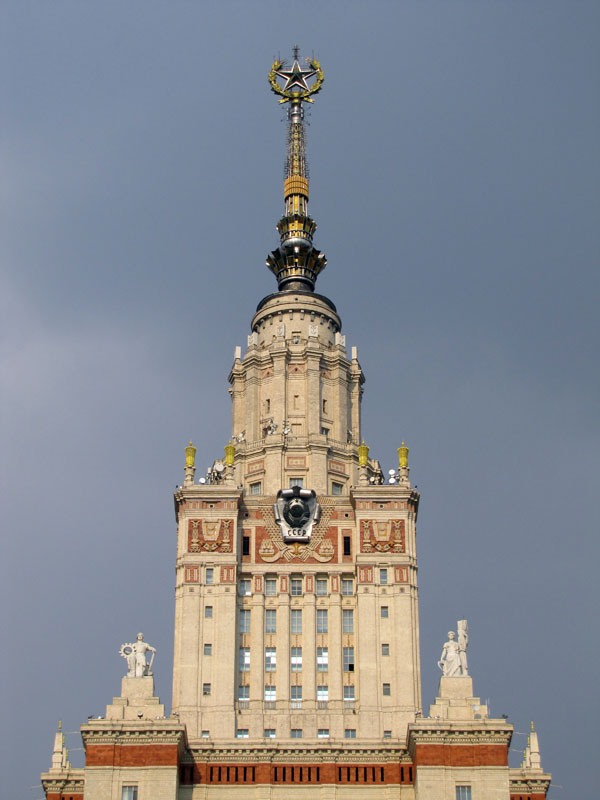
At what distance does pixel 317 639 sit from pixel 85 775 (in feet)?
70.2

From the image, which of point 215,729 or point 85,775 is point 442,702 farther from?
point 85,775

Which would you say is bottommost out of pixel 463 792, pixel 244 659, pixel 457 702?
pixel 463 792

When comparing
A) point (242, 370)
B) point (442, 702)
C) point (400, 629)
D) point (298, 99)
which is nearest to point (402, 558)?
point (400, 629)

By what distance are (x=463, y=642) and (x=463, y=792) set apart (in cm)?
1115

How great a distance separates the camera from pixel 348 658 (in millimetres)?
116875

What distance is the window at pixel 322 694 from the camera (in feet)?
379

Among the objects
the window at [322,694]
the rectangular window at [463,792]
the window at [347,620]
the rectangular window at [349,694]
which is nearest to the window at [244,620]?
the window at [322,694]

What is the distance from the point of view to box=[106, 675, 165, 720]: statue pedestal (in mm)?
106938

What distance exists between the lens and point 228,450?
415 ft

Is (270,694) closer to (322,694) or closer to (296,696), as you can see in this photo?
(296,696)

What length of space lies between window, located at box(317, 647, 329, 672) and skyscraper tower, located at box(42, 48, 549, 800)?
102 millimetres

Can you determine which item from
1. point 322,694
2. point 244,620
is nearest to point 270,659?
point 244,620

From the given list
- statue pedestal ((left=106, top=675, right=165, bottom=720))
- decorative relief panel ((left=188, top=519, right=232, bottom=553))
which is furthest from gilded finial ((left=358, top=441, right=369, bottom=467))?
statue pedestal ((left=106, top=675, right=165, bottom=720))

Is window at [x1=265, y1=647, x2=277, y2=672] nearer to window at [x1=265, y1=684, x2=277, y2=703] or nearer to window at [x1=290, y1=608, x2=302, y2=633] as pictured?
window at [x1=265, y1=684, x2=277, y2=703]
